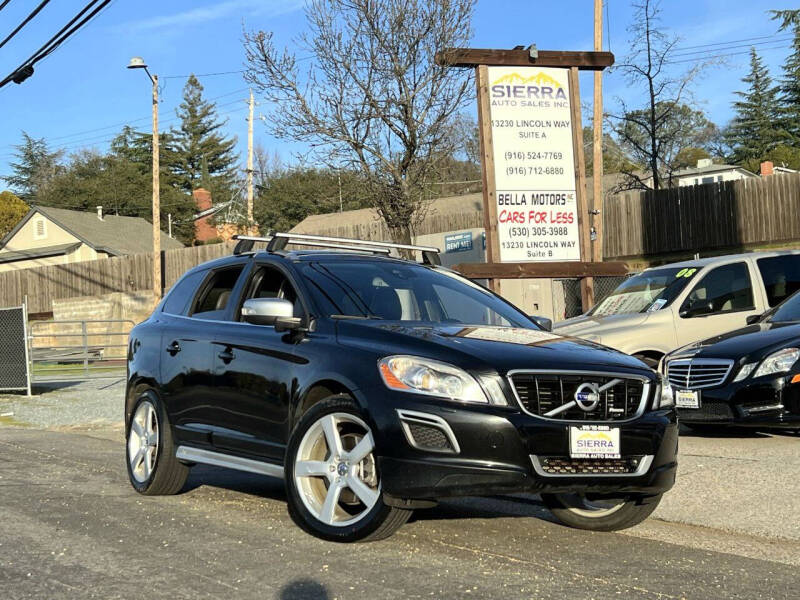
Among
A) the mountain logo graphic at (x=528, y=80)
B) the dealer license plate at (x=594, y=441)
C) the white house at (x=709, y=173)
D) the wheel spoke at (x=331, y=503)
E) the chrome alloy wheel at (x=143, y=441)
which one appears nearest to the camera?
the dealer license plate at (x=594, y=441)

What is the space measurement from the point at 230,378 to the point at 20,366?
14.0 metres

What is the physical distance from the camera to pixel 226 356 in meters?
6.89

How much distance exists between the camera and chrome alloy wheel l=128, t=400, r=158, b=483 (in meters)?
7.72

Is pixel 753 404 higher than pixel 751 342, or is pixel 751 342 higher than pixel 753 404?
pixel 751 342

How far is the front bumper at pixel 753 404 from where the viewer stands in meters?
9.41

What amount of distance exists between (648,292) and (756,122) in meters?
78.7

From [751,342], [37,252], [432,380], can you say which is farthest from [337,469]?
[37,252]

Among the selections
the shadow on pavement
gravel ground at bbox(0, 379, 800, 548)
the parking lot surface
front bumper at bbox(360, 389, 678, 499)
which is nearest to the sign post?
gravel ground at bbox(0, 379, 800, 548)

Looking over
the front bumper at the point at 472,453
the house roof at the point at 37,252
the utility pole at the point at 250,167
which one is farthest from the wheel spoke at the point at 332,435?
the house roof at the point at 37,252

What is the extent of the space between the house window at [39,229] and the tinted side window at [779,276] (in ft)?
193

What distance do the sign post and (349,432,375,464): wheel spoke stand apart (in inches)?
391

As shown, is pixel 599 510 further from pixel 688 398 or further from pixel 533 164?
pixel 533 164

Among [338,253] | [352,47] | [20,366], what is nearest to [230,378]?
[338,253]

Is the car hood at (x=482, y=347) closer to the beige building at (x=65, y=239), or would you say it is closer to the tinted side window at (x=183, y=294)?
the tinted side window at (x=183, y=294)
